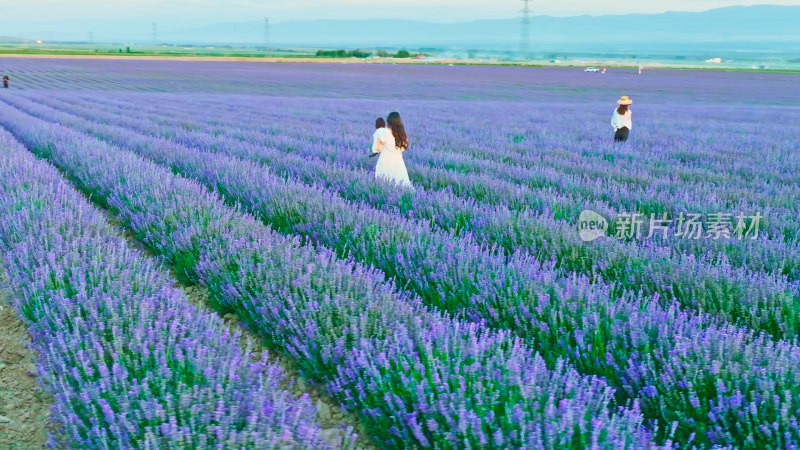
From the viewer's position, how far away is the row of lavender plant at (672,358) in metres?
1.96

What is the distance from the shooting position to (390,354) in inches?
86.0

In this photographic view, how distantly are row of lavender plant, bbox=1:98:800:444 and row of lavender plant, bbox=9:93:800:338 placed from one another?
7 cm

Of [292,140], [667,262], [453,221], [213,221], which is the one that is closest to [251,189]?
[213,221]

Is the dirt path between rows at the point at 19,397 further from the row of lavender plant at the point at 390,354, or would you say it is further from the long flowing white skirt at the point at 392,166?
the long flowing white skirt at the point at 392,166

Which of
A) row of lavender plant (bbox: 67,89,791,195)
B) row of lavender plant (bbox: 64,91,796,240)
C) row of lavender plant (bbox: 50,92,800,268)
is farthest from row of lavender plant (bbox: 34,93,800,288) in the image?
row of lavender plant (bbox: 67,89,791,195)

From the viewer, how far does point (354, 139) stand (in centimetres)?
998

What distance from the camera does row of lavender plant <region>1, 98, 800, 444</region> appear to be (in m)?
1.96

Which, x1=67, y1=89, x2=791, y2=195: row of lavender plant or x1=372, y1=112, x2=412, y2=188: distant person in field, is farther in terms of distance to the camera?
x1=67, y1=89, x2=791, y2=195: row of lavender plant

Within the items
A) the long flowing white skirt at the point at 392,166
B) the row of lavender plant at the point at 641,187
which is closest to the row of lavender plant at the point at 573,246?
the long flowing white skirt at the point at 392,166

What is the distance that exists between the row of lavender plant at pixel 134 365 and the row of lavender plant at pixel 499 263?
1042 millimetres

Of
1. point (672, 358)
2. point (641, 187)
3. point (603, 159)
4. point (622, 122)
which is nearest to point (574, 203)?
point (641, 187)

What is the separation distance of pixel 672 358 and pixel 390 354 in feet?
3.06

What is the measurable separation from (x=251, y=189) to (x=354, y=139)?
4.73 meters

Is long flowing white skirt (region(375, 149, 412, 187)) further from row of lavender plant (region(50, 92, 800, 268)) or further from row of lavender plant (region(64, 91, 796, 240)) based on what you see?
row of lavender plant (region(64, 91, 796, 240))
